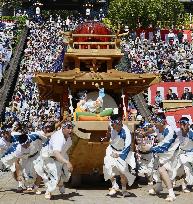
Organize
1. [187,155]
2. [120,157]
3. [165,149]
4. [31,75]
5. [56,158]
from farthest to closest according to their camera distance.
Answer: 1. [31,75]
2. [187,155]
3. [120,157]
4. [165,149]
5. [56,158]

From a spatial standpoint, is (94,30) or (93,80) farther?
(94,30)

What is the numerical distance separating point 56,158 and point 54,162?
0.29m

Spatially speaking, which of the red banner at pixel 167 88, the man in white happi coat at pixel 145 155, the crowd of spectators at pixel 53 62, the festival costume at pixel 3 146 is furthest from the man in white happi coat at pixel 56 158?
the red banner at pixel 167 88

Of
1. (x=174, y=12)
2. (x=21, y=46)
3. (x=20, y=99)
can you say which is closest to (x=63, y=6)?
(x=174, y=12)

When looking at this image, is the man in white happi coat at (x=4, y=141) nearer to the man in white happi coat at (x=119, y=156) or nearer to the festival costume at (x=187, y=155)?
the man in white happi coat at (x=119, y=156)

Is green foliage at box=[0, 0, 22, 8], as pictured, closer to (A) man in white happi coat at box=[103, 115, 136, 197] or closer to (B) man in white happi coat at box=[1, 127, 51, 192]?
(B) man in white happi coat at box=[1, 127, 51, 192]

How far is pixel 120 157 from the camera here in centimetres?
1203

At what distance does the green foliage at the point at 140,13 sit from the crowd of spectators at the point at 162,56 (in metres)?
12.6

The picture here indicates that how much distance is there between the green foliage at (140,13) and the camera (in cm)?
5797

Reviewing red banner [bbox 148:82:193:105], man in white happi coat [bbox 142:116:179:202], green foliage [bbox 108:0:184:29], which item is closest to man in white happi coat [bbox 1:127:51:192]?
man in white happi coat [bbox 142:116:179:202]

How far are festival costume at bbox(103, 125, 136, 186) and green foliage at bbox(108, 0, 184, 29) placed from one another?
45836 mm

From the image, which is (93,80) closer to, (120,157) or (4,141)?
(4,141)

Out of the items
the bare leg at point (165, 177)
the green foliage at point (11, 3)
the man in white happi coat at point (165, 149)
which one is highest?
the green foliage at point (11, 3)

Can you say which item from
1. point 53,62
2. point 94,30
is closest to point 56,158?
point 94,30
